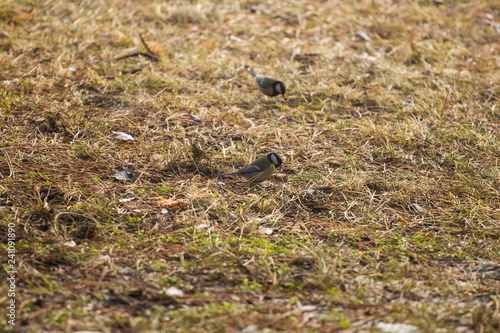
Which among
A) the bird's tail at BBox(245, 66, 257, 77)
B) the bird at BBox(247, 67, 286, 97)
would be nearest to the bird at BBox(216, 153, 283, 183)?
the bird at BBox(247, 67, 286, 97)

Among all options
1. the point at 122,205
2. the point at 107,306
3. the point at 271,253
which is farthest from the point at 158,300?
the point at 122,205

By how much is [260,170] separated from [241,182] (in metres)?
0.23

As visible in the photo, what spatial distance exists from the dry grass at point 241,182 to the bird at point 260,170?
13cm

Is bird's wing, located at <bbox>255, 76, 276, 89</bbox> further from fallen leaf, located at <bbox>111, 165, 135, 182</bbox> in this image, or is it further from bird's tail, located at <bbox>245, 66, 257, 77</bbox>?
fallen leaf, located at <bbox>111, 165, 135, 182</bbox>

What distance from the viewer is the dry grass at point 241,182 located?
2189 millimetres

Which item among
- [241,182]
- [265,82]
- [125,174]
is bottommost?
[241,182]

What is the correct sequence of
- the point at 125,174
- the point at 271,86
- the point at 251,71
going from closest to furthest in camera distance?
the point at 125,174 → the point at 271,86 → the point at 251,71

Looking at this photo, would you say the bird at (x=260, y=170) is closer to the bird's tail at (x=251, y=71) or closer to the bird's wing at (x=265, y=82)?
the bird's wing at (x=265, y=82)

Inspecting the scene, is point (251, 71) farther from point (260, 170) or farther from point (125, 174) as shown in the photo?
point (125, 174)

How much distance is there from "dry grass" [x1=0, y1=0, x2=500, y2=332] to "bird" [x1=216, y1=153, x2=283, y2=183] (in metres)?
0.13

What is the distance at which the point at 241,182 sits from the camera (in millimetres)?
3525

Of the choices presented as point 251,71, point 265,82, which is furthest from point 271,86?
point 251,71

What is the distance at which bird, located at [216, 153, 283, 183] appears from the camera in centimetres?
339

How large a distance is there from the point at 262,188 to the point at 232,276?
1124 mm
